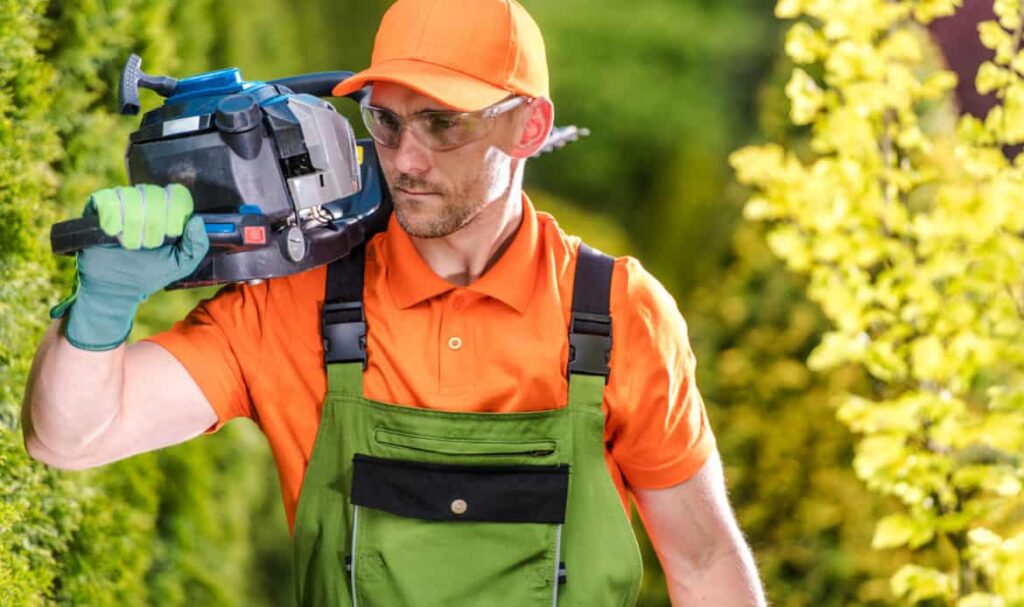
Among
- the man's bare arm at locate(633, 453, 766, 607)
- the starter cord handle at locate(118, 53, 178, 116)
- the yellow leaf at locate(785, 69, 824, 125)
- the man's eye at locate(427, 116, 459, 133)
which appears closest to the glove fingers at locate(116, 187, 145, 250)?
the starter cord handle at locate(118, 53, 178, 116)

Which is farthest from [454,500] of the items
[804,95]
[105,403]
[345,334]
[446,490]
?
[804,95]

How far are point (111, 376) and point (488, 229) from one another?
0.67 metres

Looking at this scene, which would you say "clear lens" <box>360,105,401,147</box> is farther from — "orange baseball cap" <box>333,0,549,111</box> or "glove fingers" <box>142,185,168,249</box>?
"glove fingers" <box>142,185,168,249</box>

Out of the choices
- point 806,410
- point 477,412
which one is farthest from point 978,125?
point 477,412

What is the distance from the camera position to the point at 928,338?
3756 mm

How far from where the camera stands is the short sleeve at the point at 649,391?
2365 mm

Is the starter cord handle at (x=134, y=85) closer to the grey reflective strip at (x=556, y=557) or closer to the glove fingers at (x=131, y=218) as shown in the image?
the glove fingers at (x=131, y=218)

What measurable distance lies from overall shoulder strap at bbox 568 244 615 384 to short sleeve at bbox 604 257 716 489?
0.07 feet

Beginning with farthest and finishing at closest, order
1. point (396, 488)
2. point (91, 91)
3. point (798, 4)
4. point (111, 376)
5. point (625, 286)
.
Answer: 1. point (798, 4)
2. point (91, 91)
3. point (625, 286)
4. point (396, 488)
5. point (111, 376)

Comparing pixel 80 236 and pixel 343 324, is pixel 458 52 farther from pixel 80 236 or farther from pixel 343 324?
pixel 80 236

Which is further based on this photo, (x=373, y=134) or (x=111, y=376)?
(x=373, y=134)

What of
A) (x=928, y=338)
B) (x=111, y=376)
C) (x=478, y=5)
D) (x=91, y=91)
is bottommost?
(x=928, y=338)

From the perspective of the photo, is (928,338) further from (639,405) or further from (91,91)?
(91,91)

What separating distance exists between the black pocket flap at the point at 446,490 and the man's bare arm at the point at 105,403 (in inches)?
10.7
